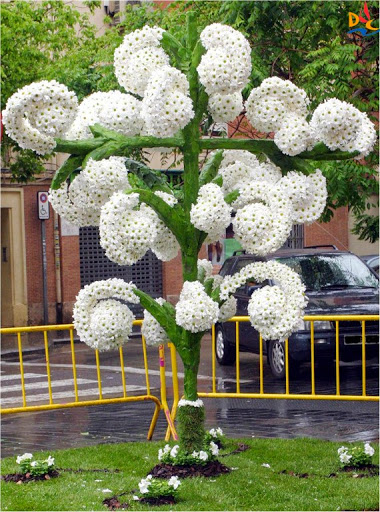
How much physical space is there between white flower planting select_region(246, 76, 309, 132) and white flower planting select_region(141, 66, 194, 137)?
48 centimetres

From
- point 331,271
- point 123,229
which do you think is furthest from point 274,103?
point 331,271

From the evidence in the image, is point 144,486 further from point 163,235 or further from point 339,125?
point 339,125

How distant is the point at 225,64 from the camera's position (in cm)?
630

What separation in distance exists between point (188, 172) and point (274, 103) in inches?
30.1

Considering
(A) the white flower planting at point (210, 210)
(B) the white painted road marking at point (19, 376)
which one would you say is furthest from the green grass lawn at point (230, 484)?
(B) the white painted road marking at point (19, 376)

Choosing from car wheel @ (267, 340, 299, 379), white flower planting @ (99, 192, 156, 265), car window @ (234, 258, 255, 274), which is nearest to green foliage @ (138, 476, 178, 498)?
white flower planting @ (99, 192, 156, 265)

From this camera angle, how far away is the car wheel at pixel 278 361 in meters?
13.2

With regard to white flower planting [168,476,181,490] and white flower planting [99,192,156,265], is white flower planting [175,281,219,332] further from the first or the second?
white flower planting [168,476,181,490]

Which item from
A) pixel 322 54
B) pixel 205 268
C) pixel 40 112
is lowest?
pixel 205 268

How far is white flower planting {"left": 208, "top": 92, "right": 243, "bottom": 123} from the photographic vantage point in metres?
6.72

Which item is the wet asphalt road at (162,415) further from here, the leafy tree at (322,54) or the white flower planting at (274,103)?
the white flower planting at (274,103)

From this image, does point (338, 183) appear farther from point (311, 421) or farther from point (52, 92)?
point (52, 92)

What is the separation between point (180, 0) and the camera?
17859mm

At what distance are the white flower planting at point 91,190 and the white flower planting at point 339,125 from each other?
4.36 feet
